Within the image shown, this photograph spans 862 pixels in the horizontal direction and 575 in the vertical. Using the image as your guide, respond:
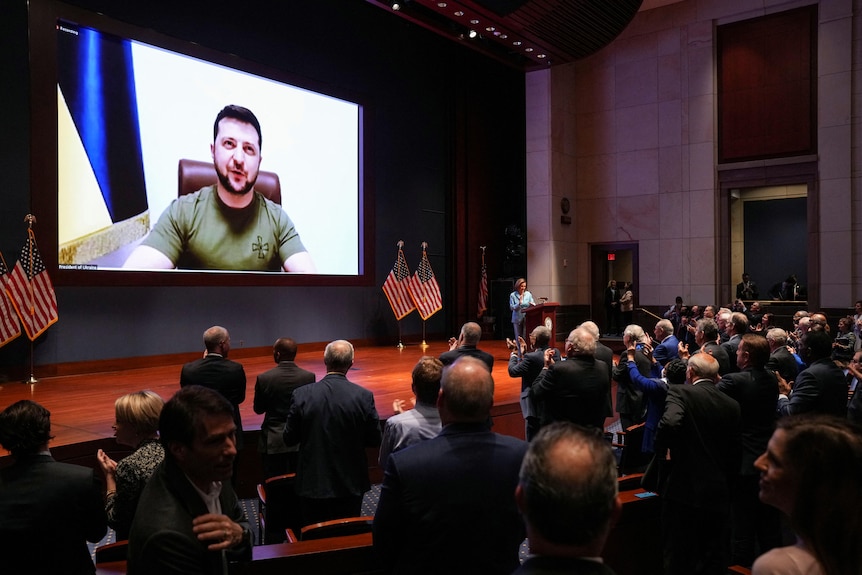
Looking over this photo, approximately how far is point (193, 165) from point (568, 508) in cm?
879

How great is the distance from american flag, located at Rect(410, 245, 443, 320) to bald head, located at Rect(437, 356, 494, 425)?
964 cm

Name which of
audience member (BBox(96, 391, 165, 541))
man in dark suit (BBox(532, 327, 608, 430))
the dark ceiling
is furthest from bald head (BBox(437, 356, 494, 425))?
the dark ceiling

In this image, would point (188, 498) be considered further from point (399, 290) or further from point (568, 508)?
point (399, 290)

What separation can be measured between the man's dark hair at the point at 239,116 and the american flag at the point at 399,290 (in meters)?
3.25

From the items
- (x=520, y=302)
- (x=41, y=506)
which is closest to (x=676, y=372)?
(x=41, y=506)

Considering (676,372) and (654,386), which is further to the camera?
(654,386)

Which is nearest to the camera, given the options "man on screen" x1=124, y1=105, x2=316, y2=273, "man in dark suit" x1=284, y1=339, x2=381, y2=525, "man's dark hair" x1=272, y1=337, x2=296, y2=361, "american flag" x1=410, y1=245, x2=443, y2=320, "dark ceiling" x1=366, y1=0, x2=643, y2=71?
"man in dark suit" x1=284, y1=339, x2=381, y2=525

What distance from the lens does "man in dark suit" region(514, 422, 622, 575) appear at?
107 centimetres

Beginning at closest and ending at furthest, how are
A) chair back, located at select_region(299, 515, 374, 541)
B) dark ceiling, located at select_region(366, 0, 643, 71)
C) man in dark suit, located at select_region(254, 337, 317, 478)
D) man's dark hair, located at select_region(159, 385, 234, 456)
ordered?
1. man's dark hair, located at select_region(159, 385, 234, 456)
2. chair back, located at select_region(299, 515, 374, 541)
3. man in dark suit, located at select_region(254, 337, 317, 478)
4. dark ceiling, located at select_region(366, 0, 643, 71)

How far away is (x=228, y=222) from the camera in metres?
9.34

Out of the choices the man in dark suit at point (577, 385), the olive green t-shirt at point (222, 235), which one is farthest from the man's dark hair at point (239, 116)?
the man in dark suit at point (577, 385)

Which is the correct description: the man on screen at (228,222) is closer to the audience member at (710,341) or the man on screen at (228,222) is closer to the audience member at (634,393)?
the audience member at (634,393)

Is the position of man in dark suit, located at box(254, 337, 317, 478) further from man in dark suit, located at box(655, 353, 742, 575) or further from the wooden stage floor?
man in dark suit, located at box(655, 353, 742, 575)

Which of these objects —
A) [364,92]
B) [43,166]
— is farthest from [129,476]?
[364,92]
